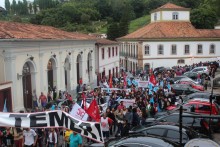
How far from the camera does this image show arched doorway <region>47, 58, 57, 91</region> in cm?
2684

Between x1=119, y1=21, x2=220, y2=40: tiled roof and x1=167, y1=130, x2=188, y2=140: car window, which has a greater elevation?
x1=119, y1=21, x2=220, y2=40: tiled roof

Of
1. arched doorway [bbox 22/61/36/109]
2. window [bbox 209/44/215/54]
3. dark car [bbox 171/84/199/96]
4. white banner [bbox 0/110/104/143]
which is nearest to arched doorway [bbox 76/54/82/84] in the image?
arched doorway [bbox 22/61/36/109]

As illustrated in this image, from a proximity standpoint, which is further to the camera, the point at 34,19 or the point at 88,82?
the point at 34,19

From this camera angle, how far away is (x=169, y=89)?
83.4 feet

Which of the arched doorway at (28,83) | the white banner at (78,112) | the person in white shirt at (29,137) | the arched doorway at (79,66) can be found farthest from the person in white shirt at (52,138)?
the arched doorway at (79,66)

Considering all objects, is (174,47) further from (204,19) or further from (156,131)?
(156,131)

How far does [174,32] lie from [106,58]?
676 inches

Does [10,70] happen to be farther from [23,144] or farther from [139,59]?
[139,59]

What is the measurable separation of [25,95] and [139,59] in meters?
33.3

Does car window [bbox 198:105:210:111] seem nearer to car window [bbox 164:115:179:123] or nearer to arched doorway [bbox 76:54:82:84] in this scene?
car window [bbox 164:115:179:123]

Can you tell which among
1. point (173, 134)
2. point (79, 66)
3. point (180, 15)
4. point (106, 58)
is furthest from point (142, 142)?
point (180, 15)

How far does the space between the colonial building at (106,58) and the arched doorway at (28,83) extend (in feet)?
51.5

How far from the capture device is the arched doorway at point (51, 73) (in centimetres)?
2684

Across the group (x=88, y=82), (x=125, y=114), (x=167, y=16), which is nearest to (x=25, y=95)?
(x=125, y=114)
